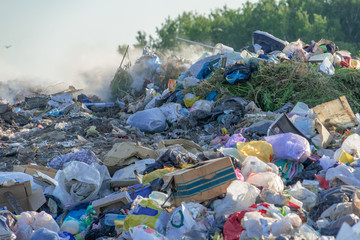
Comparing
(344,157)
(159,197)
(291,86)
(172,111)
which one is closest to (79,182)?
(159,197)

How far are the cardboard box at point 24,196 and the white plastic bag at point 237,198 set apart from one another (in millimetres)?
1927

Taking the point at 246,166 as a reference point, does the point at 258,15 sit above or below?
below

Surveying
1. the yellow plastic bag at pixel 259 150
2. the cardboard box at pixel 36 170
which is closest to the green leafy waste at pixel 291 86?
the yellow plastic bag at pixel 259 150

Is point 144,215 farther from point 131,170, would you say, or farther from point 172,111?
point 172,111

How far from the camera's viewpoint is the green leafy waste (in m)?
8.32

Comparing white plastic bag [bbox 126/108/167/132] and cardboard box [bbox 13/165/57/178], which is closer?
cardboard box [bbox 13/165/57/178]

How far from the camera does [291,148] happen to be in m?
4.99

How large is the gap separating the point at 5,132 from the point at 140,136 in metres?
2.86

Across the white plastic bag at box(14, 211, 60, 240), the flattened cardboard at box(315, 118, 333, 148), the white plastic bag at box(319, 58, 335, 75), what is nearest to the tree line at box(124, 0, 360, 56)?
the white plastic bag at box(319, 58, 335, 75)

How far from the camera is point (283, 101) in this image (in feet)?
27.2

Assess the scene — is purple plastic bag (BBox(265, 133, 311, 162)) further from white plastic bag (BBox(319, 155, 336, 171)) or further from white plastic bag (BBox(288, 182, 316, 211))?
white plastic bag (BBox(288, 182, 316, 211))

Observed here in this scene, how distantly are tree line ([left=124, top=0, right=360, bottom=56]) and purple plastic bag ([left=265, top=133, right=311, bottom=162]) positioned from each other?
817 inches

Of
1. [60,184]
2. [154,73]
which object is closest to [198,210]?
[60,184]

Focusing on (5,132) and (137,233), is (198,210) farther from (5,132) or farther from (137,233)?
(5,132)
